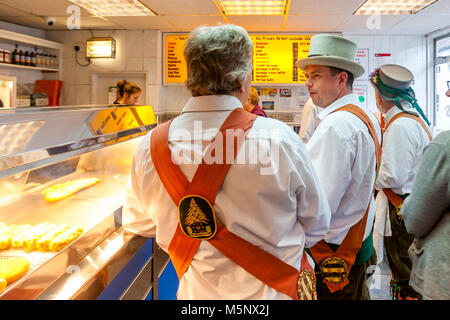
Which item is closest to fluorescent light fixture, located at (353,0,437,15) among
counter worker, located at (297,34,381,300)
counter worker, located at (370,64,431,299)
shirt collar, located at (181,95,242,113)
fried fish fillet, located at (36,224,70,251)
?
counter worker, located at (370,64,431,299)

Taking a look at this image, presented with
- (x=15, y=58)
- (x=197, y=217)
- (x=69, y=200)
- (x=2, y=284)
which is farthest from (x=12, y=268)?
(x=15, y=58)

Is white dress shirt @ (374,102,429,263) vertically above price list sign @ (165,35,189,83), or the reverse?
price list sign @ (165,35,189,83)

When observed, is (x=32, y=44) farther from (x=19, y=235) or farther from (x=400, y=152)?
(x=400, y=152)

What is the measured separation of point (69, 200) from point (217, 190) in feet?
4.62

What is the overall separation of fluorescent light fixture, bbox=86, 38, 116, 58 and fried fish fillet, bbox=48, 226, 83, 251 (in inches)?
172

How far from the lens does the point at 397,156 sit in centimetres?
262

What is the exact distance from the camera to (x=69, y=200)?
2.14 m

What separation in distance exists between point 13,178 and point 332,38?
1885 millimetres

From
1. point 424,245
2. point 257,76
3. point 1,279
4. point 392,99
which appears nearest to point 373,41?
point 257,76

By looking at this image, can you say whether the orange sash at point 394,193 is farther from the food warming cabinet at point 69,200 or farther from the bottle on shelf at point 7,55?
the bottle on shelf at point 7,55

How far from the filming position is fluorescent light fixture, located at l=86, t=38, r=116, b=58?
5.41m

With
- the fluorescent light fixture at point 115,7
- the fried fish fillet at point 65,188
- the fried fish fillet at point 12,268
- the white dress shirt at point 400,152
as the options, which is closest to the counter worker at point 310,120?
the white dress shirt at point 400,152

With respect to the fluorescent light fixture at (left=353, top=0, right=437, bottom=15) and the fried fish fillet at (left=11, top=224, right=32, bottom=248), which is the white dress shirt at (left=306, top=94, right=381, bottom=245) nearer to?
the fried fish fillet at (left=11, top=224, right=32, bottom=248)

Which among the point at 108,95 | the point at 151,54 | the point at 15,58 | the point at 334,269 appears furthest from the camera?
the point at 108,95
